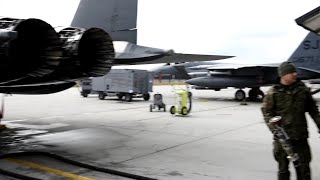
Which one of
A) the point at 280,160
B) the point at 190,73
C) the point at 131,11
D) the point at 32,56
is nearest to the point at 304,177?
the point at 280,160

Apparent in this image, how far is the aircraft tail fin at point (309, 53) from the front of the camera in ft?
57.4

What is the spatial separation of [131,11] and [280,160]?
181 inches

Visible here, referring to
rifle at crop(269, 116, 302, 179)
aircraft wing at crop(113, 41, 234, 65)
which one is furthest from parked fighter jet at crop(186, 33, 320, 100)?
rifle at crop(269, 116, 302, 179)

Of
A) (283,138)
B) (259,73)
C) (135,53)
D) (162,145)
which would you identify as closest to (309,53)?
(259,73)

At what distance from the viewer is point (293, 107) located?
3830mm

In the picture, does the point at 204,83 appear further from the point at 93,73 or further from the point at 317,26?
the point at 317,26

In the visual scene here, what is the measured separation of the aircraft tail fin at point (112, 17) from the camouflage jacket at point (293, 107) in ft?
13.2

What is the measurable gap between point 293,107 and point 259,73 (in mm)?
15551

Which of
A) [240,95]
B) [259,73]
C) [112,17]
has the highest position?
[112,17]

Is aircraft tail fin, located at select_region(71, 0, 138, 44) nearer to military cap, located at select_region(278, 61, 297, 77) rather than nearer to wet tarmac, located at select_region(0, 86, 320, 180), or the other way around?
wet tarmac, located at select_region(0, 86, 320, 180)

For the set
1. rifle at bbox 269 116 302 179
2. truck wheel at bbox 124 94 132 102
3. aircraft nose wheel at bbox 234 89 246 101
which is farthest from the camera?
aircraft nose wheel at bbox 234 89 246 101

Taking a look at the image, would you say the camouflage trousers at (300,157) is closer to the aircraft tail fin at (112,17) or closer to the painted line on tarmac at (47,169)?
the painted line on tarmac at (47,169)

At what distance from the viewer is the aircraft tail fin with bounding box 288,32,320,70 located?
688 inches

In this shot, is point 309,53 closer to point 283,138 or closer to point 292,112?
point 292,112
